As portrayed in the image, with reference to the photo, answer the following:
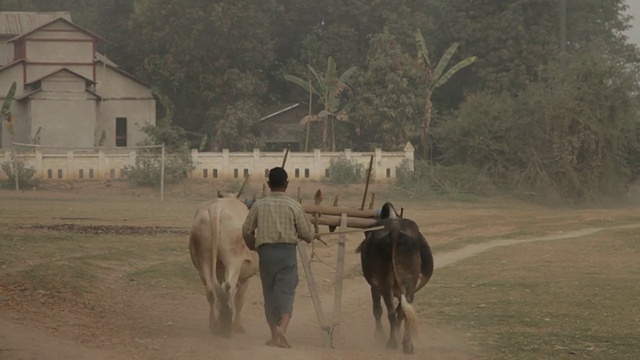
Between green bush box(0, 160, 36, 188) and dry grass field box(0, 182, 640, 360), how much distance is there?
1188cm

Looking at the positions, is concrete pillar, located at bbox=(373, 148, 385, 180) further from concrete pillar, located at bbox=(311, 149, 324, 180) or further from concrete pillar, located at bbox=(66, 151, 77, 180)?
concrete pillar, located at bbox=(66, 151, 77, 180)

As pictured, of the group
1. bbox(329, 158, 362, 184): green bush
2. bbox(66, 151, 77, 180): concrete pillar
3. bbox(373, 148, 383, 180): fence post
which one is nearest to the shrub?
bbox(66, 151, 77, 180): concrete pillar

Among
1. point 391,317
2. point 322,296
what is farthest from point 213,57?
point 391,317

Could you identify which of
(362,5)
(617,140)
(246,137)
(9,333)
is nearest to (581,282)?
(9,333)

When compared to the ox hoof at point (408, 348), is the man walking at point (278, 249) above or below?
above

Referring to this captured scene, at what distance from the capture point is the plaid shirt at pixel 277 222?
42.2 ft

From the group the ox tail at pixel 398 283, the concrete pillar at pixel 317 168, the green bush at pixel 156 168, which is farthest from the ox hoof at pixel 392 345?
the concrete pillar at pixel 317 168

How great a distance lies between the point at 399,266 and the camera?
13609 mm

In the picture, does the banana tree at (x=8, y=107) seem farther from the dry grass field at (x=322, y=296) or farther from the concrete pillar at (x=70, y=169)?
the dry grass field at (x=322, y=296)

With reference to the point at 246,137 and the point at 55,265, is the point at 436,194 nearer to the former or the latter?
the point at 246,137

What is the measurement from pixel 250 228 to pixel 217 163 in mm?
39124

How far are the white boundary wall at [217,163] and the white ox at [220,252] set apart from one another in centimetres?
3609

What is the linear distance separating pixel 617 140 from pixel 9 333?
39.0m

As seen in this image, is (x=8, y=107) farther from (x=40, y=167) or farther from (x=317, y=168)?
(x=317, y=168)
